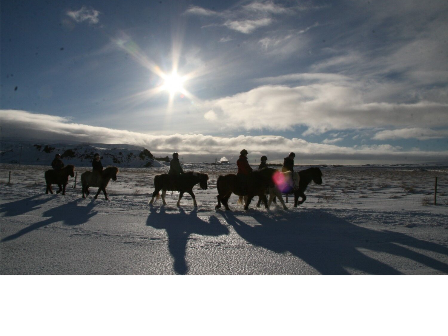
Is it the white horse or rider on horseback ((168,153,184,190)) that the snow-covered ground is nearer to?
the white horse

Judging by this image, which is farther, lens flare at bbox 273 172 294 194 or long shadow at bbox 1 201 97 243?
lens flare at bbox 273 172 294 194

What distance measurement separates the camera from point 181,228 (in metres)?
6.54

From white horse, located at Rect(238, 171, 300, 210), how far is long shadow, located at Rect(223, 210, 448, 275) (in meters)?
2.12

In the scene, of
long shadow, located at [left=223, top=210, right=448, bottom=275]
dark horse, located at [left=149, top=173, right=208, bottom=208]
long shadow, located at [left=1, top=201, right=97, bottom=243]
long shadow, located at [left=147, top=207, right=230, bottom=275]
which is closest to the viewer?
long shadow, located at [left=223, top=210, right=448, bottom=275]

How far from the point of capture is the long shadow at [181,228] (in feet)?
14.0

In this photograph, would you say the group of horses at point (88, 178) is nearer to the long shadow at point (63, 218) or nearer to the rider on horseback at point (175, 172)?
the rider on horseback at point (175, 172)

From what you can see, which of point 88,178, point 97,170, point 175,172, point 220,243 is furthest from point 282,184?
point 88,178

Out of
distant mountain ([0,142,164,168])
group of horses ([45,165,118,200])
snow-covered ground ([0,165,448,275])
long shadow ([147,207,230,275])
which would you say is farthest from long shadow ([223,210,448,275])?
distant mountain ([0,142,164,168])

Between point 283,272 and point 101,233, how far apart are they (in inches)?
Answer: 159

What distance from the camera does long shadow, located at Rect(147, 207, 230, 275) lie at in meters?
4.27

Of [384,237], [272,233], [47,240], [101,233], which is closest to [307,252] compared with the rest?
[272,233]

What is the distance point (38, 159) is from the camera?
353 ft

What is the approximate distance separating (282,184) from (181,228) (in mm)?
4950

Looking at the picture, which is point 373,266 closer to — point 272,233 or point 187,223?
point 272,233
